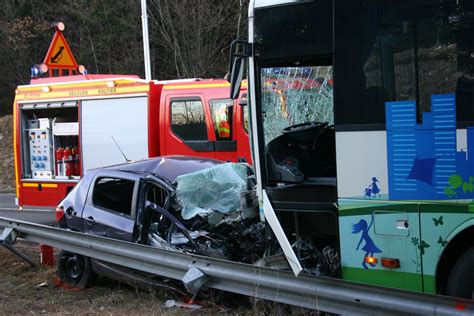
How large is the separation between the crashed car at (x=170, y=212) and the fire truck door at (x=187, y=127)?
8.95 feet

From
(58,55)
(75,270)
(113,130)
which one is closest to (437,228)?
(75,270)

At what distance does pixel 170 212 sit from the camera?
20.8 feet

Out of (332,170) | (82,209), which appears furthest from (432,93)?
(82,209)

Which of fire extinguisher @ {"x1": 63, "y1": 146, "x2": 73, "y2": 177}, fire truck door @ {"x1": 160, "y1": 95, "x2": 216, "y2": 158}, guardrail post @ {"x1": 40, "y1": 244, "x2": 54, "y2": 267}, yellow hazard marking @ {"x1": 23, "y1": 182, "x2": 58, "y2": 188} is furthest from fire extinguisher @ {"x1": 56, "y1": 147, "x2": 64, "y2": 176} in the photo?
guardrail post @ {"x1": 40, "y1": 244, "x2": 54, "y2": 267}

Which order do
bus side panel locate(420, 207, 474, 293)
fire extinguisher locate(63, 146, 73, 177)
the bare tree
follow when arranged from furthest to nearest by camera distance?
1. the bare tree
2. fire extinguisher locate(63, 146, 73, 177)
3. bus side panel locate(420, 207, 474, 293)

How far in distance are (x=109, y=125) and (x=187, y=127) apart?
5.81ft

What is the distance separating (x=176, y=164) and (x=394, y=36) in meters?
3.54

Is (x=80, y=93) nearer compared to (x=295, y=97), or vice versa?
(x=295, y=97)

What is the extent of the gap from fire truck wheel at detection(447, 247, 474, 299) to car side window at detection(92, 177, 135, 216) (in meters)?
4.01

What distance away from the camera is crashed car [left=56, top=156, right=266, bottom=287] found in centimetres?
602

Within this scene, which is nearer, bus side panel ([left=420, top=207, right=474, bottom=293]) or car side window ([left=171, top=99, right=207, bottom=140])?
A: bus side panel ([left=420, top=207, right=474, bottom=293])

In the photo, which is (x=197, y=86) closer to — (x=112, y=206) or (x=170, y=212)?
(x=112, y=206)

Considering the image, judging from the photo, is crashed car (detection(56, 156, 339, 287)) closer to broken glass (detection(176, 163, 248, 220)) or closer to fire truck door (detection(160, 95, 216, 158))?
broken glass (detection(176, 163, 248, 220))

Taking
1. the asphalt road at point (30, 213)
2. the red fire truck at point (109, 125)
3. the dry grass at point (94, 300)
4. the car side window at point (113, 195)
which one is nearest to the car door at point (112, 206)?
the car side window at point (113, 195)
